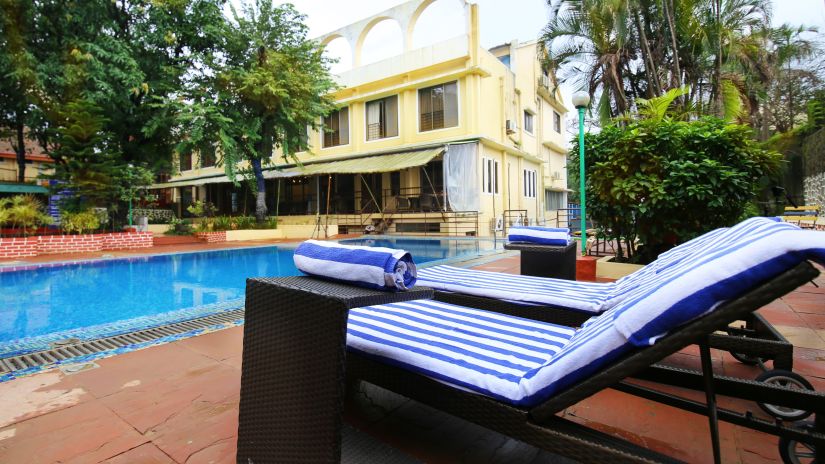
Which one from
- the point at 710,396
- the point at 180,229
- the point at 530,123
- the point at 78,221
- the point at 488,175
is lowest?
the point at 710,396

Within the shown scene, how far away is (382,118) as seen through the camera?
1762 centimetres

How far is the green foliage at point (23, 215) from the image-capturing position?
9.89 metres

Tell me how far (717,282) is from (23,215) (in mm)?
14053

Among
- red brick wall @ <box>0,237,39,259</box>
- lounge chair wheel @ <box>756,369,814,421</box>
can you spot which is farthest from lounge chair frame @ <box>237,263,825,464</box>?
red brick wall @ <box>0,237,39,259</box>

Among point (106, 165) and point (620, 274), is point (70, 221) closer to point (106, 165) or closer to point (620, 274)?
point (106, 165)

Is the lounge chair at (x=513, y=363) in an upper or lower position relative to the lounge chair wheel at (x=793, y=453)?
upper

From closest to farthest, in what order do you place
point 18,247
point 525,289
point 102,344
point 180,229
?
point 525,289
point 102,344
point 18,247
point 180,229

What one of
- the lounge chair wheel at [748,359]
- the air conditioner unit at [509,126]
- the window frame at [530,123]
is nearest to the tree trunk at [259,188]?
the air conditioner unit at [509,126]

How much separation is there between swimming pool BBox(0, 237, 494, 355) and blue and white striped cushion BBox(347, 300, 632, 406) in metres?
3.07

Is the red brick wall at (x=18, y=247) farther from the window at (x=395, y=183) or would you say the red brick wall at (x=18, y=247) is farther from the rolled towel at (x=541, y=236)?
the rolled towel at (x=541, y=236)

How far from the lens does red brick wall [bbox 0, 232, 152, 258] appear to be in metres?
9.57

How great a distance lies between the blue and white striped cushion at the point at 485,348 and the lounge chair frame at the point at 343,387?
0.04 m

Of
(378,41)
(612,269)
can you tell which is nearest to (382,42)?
(378,41)

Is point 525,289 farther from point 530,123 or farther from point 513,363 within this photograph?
point 530,123
